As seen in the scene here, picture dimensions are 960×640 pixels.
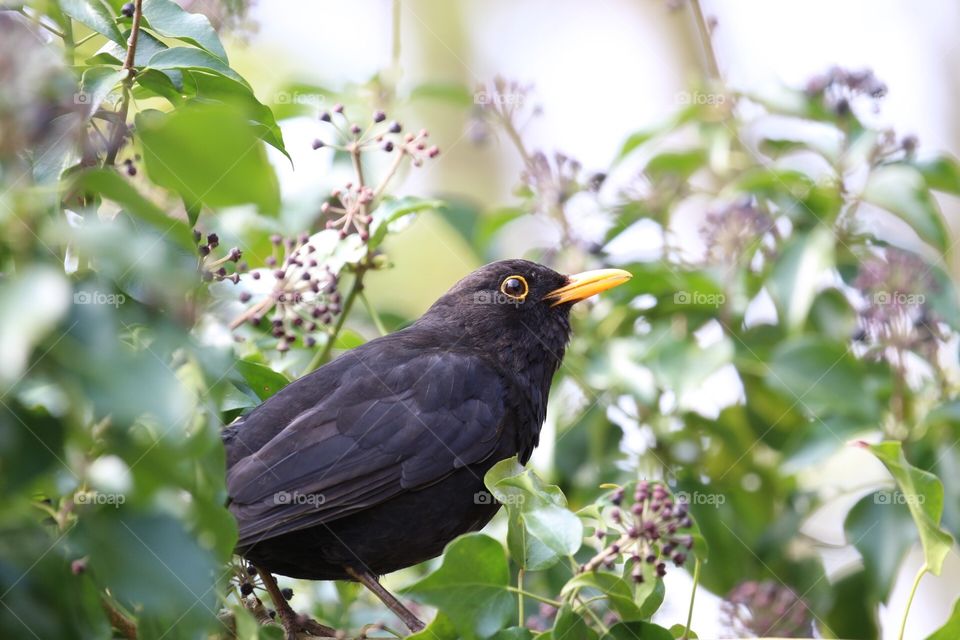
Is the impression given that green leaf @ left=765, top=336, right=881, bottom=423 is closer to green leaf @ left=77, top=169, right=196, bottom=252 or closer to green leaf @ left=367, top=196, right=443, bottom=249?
green leaf @ left=367, top=196, right=443, bottom=249

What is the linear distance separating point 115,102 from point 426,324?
78.6 inches

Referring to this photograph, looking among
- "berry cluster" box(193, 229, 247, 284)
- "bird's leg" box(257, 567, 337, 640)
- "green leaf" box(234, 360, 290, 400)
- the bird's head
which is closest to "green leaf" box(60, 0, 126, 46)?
"berry cluster" box(193, 229, 247, 284)

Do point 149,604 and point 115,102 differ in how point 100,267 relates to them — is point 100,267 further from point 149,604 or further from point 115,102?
point 115,102

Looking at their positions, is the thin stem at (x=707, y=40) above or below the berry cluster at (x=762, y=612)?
above

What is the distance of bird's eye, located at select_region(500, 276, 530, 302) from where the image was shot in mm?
4820

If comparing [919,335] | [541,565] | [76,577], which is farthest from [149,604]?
[919,335]

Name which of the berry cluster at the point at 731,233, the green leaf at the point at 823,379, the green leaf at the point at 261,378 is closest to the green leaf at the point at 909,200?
the berry cluster at the point at 731,233

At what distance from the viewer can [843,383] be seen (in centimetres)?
448

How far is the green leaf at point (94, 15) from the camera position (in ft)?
9.71

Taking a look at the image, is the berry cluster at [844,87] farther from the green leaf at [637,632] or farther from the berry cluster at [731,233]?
the green leaf at [637,632]

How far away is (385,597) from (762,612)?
141cm

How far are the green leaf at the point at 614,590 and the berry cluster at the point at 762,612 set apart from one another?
122 centimetres

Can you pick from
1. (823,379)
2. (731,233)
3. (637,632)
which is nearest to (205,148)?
(637,632)

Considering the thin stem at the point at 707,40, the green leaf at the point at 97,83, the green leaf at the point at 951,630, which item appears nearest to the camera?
the green leaf at the point at 97,83
